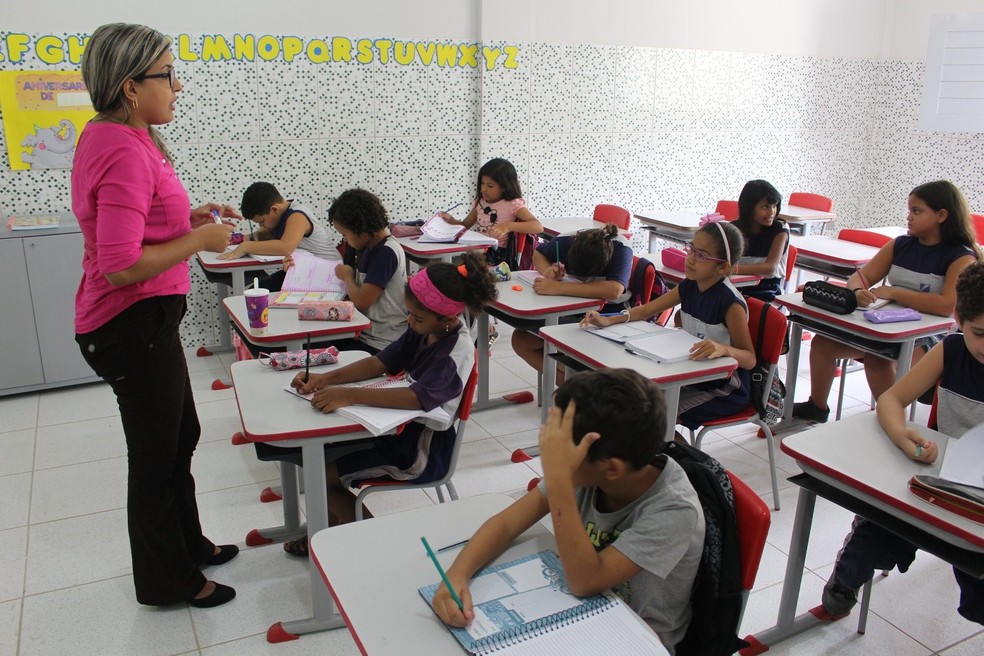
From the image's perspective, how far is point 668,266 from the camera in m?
4.16

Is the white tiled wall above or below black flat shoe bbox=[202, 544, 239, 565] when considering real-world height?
above

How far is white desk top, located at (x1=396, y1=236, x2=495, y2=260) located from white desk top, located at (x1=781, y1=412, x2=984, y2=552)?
9.08 feet

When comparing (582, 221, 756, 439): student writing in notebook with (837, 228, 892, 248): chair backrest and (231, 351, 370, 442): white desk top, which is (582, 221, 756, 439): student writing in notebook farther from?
(837, 228, 892, 248): chair backrest

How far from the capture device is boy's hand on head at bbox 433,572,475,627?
1.25 metres

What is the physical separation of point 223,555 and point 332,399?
955 millimetres

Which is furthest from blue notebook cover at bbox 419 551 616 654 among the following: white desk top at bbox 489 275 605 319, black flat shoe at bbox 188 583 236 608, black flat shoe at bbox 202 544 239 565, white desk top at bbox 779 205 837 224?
white desk top at bbox 779 205 837 224

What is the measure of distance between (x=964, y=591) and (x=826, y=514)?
3.71 ft

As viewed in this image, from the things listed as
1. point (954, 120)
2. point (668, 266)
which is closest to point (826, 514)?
point (668, 266)

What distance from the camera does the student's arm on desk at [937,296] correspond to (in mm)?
3309

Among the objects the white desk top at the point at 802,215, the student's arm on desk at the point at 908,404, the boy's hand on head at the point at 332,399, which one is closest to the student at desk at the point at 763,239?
the white desk top at the point at 802,215

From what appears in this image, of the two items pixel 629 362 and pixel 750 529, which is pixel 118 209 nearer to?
pixel 750 529

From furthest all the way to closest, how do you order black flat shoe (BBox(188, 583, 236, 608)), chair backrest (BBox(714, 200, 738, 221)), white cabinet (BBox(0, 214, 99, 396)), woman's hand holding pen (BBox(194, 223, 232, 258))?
chair backrest (BBox(714, 200, 738, 221))
white cabinet (BBox(0, 214, 99, 396))
black flat shoe (BBox(188, 583, 236, 608))
woman's hand holding pen (BBox(194, 223, 232, 258))

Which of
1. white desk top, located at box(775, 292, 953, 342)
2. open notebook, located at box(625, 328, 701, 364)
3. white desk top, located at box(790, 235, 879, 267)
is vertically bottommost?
white desk top, located at box(775, 292, 953, 342)

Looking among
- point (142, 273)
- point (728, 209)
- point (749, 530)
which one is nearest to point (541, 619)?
point (749, 530)
